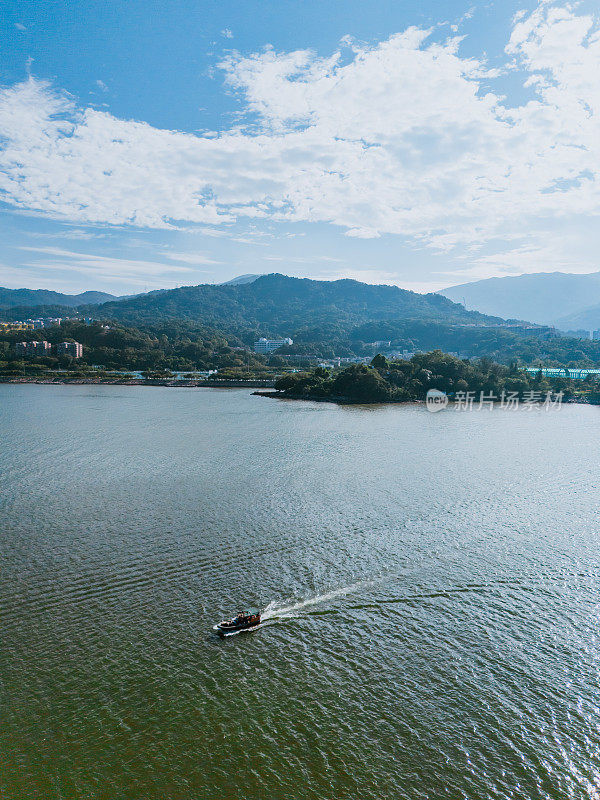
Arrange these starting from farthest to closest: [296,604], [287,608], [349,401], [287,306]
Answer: [287,306] < [349,401] < [296,604] < [287,608]

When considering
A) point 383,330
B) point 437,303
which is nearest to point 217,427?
point 383,330

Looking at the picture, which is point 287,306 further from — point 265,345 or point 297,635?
point 297,635

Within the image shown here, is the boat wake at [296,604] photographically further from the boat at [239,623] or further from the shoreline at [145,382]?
the shoreline at [145,382]

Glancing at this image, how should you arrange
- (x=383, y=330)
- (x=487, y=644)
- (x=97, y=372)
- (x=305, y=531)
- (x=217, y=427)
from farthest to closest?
1. (x=383, y=330)
2. (x=97, y=372)
3. (x=217, y=427)
4. (x=305, y=531)
5. (x=487, y=644)

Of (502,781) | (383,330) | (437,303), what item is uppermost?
(437,303)

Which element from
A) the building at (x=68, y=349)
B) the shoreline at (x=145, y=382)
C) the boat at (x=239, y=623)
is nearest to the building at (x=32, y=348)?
the building at (x=68, y=349)

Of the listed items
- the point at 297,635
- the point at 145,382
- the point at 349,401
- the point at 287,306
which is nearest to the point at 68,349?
the point at 145,382

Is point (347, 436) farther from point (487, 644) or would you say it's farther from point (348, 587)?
point (487, 644)
